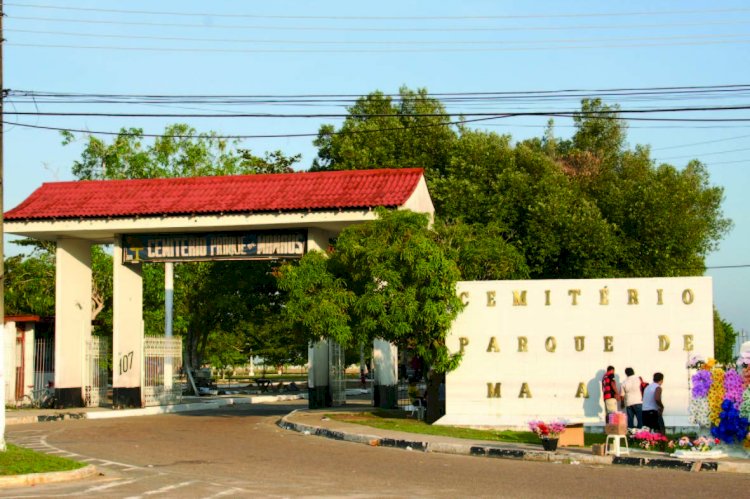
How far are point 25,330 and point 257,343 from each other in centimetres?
3795

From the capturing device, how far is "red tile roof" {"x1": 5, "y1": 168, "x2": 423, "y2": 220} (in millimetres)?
29172

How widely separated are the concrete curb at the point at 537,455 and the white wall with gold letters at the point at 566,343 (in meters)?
4.00

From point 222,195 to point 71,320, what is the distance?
23.1 ft

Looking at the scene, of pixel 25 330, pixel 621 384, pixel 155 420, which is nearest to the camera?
pixel 621 384

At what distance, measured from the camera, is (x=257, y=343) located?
7406 centimetres

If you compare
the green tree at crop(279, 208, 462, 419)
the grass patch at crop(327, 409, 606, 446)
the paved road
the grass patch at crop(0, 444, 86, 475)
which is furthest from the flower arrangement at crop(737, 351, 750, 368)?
the grass patch at crop(0, 444, 86, 475)

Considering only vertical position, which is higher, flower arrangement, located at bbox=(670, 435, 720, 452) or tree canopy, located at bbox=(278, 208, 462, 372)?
tree canopy, located at bbox=(278, 208, 462, 372)

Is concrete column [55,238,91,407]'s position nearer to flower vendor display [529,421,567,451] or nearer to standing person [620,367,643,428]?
standing person [620,367,643,428]

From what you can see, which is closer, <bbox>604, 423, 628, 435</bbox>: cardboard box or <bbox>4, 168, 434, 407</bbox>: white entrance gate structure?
<bbox>604, 423, 628, 435</bbox>: cardboard box

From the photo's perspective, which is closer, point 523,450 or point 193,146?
point 523,450

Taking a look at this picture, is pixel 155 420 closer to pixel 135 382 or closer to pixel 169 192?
pixel 135 382

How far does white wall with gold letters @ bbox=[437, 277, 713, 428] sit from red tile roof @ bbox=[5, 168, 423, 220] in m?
5.54

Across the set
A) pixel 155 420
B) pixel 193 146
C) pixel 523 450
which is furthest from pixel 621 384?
pixel 193 146

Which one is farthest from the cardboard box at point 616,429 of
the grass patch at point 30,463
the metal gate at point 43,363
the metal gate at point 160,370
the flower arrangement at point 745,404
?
the metal gate at point 43,363
